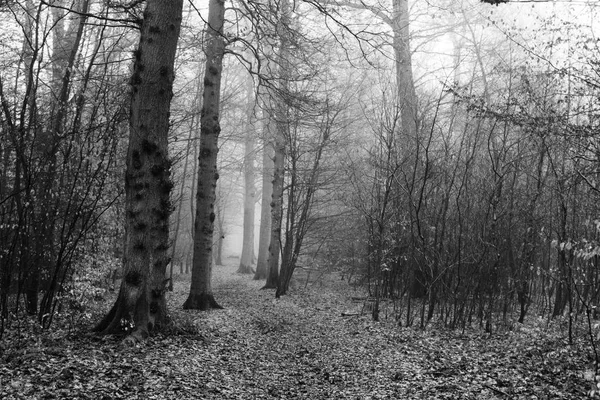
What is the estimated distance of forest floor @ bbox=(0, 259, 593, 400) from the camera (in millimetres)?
4773

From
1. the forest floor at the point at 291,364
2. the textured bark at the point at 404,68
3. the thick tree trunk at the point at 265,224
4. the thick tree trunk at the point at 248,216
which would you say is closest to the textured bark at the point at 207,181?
the forest floor at the point at 291,364

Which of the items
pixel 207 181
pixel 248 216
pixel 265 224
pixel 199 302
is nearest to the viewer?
pixel 199 302

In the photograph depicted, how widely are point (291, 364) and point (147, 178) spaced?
123 inches

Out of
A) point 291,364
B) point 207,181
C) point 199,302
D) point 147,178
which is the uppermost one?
point 207,181

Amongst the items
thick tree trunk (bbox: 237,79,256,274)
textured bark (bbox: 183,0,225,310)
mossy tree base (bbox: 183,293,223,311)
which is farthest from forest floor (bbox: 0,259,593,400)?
thick tree trunk (bbox: 237,79,256,274)

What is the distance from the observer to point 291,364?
22.2ft

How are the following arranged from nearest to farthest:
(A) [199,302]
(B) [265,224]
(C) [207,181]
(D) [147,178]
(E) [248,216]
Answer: (D) [147,178] → (A) [199,302] → (C) [207,181] → (B) [265,224] → (E) [248,216]

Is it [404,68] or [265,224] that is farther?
[265,224]

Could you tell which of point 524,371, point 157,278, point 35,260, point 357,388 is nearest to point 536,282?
point 524,371

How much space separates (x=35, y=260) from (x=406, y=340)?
572 cm

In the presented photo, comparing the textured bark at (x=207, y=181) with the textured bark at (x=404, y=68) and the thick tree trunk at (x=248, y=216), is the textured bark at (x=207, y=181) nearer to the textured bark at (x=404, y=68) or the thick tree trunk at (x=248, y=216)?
the textured bark at (x=404, y=68)

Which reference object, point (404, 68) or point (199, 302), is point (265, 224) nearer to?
point (404, 68)

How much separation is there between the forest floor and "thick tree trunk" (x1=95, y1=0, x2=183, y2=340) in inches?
Answer: 17.1

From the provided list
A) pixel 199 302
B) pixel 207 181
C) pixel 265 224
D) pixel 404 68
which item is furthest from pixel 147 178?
pixel 265 224
